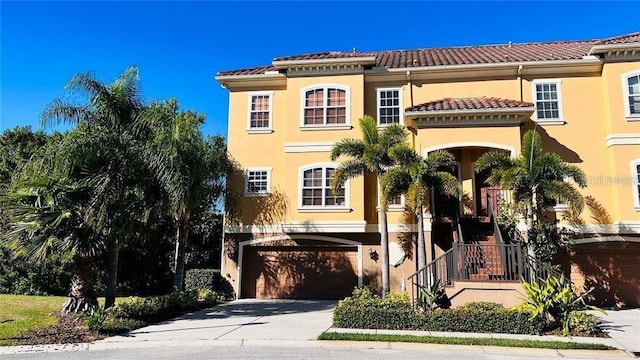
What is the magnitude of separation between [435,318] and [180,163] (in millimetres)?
8782

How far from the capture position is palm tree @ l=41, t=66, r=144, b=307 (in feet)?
45.1

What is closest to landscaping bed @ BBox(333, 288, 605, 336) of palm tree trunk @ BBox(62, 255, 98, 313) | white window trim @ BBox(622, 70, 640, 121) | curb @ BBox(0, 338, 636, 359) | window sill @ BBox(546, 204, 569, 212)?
curb @ BBox(0, 338, 636, 359)

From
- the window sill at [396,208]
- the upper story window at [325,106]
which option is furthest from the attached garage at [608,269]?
the upper story window at [325,106]

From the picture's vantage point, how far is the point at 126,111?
1505cm

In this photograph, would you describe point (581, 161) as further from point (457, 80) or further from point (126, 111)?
point (126, 111)

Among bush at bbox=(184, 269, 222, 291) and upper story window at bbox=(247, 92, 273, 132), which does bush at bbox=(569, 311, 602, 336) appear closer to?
bush at bbox=(184, 269, 222, 291)

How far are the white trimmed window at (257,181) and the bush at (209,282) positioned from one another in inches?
147

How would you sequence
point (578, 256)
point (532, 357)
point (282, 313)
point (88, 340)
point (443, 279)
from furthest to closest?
point (578, 256) < point (282, 313) < point (443, 279) < point (88, 340) < point (532, 357)

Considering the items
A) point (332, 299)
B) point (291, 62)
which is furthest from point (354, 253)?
point (291, 62)

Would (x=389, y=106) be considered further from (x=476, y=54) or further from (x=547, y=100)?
(x=547, y=100)

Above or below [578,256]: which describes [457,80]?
above

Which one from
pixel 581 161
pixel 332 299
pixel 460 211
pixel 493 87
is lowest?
pixel 332 299

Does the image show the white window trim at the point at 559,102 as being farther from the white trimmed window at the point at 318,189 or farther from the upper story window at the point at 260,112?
the upper story window at the point at 260,112

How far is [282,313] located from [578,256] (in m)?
11.6
